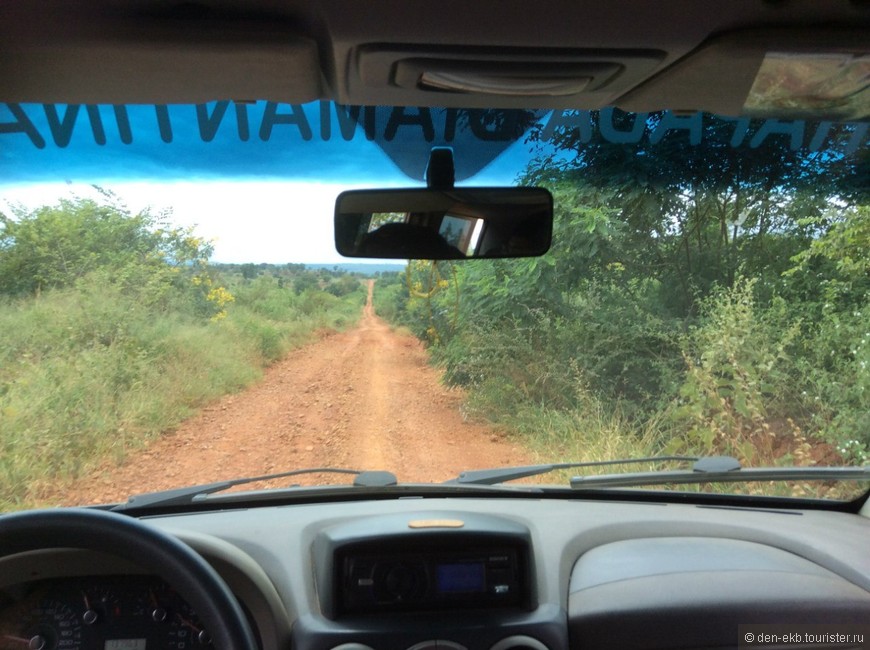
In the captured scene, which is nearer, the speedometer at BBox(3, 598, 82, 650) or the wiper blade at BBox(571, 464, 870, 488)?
the speedometer at BBox(3, 598, 82, 650)

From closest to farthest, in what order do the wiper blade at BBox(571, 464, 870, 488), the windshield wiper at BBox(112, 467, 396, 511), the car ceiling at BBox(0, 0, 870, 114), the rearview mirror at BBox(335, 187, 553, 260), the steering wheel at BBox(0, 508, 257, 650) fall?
the steering wheel at BBox(0, 508, 257, 650), the car ceiling at BBox(0, 0, 870, 114), the rearview mirror at BBox(335, 187, 553, 260), the windshield wiper at BBox(112, 467, 396, 511), the wiper blade at BBox(571, 464, 870, 488)

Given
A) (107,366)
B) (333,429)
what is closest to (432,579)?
(333,429)

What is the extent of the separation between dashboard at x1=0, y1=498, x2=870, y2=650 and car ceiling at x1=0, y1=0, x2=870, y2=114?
1.60 meters

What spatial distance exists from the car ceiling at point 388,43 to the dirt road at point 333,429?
193 centimetres

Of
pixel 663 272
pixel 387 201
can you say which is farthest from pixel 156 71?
pixel 663 272

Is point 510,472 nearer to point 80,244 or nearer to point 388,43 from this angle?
point 388,43

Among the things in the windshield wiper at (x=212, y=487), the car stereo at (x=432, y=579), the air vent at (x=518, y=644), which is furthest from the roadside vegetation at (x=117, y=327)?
the air vent at (x=518, y=644)

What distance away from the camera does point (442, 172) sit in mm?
2854

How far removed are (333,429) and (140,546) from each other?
2501 millimetres

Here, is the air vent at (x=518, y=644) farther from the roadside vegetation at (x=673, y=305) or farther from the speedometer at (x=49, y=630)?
the roadside vegetation at (x=673, y=305)

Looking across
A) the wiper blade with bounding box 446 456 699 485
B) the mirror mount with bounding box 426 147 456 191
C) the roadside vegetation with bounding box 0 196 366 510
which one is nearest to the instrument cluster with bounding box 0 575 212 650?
the wiper blade with bounding box 446 456 699 485

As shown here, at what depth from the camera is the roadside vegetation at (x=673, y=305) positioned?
4.88 m

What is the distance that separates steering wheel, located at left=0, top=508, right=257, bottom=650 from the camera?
1.98 m

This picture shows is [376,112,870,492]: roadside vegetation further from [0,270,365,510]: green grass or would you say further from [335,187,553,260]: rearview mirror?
[335,187,553,260]: rearview mirror
